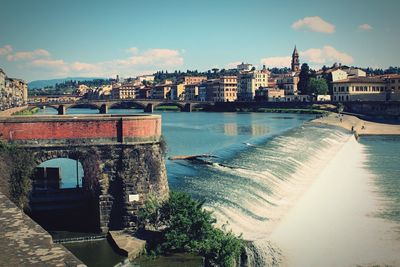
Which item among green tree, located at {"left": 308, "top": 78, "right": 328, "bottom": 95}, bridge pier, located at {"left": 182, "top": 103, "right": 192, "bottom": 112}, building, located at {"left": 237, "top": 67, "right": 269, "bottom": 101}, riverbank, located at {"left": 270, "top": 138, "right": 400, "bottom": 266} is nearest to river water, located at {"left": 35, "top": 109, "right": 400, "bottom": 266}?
riverbank, located at {"left": 270, "top": 138, "right": 400, "bottom": 266}

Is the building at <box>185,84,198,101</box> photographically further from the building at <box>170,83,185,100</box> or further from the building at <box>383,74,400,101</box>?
the building at <box>383,74,400,101</box>

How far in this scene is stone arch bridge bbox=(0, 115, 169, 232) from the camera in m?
16.5

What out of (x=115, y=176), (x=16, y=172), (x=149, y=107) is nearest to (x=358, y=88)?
(x=149, y=107)

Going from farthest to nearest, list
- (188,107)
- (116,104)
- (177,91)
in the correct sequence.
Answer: (177,91), (188,107), (116,104)

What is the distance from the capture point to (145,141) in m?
17.2

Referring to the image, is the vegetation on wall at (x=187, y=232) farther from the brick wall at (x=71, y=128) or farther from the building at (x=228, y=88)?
the building at (x=228, y=88)

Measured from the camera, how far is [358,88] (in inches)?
4368

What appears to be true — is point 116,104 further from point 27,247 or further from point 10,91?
point 27,247

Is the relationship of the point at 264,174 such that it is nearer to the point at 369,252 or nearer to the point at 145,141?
the point at 369,252

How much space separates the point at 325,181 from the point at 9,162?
64.8 feet

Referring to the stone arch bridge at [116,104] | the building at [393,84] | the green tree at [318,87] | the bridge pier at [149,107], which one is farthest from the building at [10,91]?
the building at [393,84]

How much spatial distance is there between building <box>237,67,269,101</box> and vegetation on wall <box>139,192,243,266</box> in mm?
127193

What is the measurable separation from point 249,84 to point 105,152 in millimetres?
129200

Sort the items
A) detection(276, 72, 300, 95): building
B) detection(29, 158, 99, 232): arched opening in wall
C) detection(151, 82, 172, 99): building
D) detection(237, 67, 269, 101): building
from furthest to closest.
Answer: detection(151, 82, 172, 99): building, detection(237, 67, 269, 101): building, detection(276, 72, 300, 95): building, detection(29, 158, 99, 232): arched opening in wall
